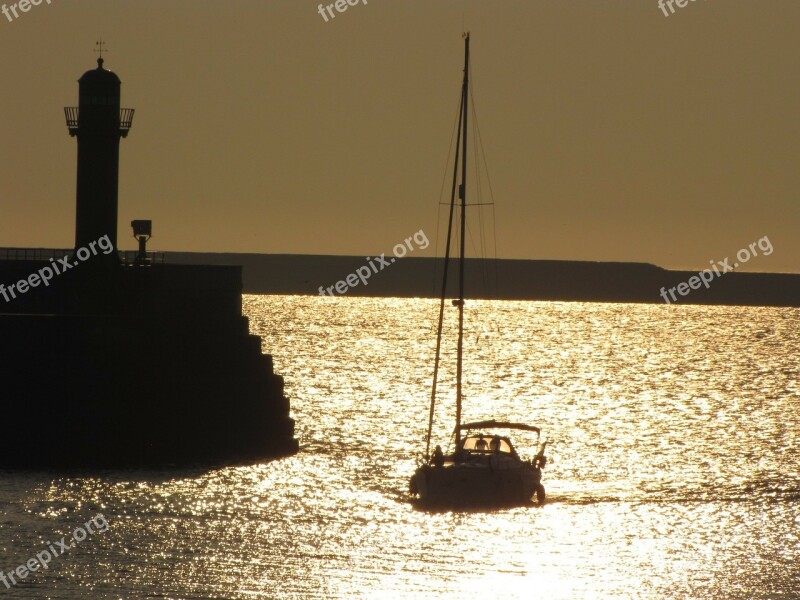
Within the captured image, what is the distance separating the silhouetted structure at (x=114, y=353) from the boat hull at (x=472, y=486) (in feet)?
28.9

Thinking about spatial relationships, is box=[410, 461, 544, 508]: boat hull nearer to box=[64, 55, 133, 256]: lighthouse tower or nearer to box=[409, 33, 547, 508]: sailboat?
box=[409, 33, 547, 508]: sailboat

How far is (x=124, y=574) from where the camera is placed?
107ft

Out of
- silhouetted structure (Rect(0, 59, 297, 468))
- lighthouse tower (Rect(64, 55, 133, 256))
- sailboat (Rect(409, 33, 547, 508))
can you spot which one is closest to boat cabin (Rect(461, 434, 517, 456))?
sailboat (Rect(409, 33, 547, 508))

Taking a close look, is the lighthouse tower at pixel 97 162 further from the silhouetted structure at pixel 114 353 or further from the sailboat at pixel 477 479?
the sailboat at pixel 477 479

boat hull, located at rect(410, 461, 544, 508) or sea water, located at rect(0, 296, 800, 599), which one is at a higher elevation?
boat hull, located at rect(410, 461, 544, 508)

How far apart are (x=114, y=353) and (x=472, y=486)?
11.7 metres

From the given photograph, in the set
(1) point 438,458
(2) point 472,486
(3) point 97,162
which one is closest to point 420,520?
(2) point 472,486

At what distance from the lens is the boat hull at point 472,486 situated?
138ft

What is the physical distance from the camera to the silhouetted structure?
45062 mm

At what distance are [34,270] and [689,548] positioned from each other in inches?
868

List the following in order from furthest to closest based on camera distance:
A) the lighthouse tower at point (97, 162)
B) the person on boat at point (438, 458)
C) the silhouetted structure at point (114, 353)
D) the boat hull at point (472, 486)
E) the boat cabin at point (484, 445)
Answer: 1. the lighthouse tower at point (97, 162)
2. the silhouetted structure at point (114, 353)
3. the boat cabin at point (484, 445)
4. the person on boat at point (438, 458)
5. the boat hull at point (472, 486)

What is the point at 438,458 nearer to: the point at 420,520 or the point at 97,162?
the point at 420,520

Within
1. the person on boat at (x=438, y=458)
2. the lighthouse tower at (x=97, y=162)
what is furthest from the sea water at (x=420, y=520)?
the lighthouse tower at (x=97, y=162)

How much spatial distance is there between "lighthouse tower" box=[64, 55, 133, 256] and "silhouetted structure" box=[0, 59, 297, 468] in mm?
34
